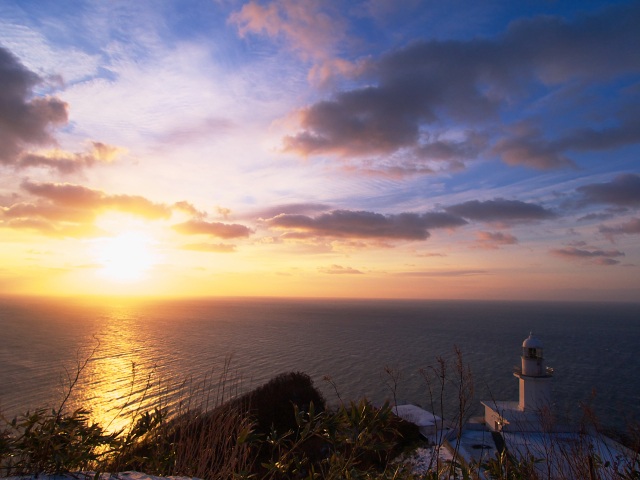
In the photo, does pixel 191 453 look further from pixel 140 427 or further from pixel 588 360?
pixel 588 360

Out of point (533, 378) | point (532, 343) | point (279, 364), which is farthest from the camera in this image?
point (279, 364)

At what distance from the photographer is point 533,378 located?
22.4 metres

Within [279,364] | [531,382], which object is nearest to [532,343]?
[531,382]

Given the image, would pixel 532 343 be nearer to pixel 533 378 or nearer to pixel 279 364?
pixel 533 378

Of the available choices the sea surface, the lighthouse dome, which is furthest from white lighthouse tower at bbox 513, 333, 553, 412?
the sea surface

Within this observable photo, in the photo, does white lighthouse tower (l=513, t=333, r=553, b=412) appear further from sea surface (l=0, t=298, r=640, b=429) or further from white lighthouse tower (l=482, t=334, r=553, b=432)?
sea surface (l=0, t=298, r=640, b=429)

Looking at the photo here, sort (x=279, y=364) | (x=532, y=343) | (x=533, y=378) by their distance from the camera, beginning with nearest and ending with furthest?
(x=533, y=378) < (x=532, y=343) < (x=279, y=364)

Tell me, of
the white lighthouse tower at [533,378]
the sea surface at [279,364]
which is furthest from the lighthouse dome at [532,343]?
the sea surface at [279,364]

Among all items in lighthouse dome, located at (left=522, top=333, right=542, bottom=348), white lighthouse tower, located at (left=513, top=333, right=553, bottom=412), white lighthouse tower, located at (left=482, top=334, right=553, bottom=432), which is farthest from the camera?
lighthouse dome, located at (left=522, top=333, right=542, bottom=348)

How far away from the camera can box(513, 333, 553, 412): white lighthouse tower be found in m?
22.2

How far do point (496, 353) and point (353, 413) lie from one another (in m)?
63.7

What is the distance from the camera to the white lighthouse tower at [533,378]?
2219 centimetres

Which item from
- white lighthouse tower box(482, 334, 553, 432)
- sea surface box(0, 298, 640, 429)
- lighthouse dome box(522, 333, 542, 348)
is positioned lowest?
sea surface box(0, 298, 640, 429)

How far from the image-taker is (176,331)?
255 ft
